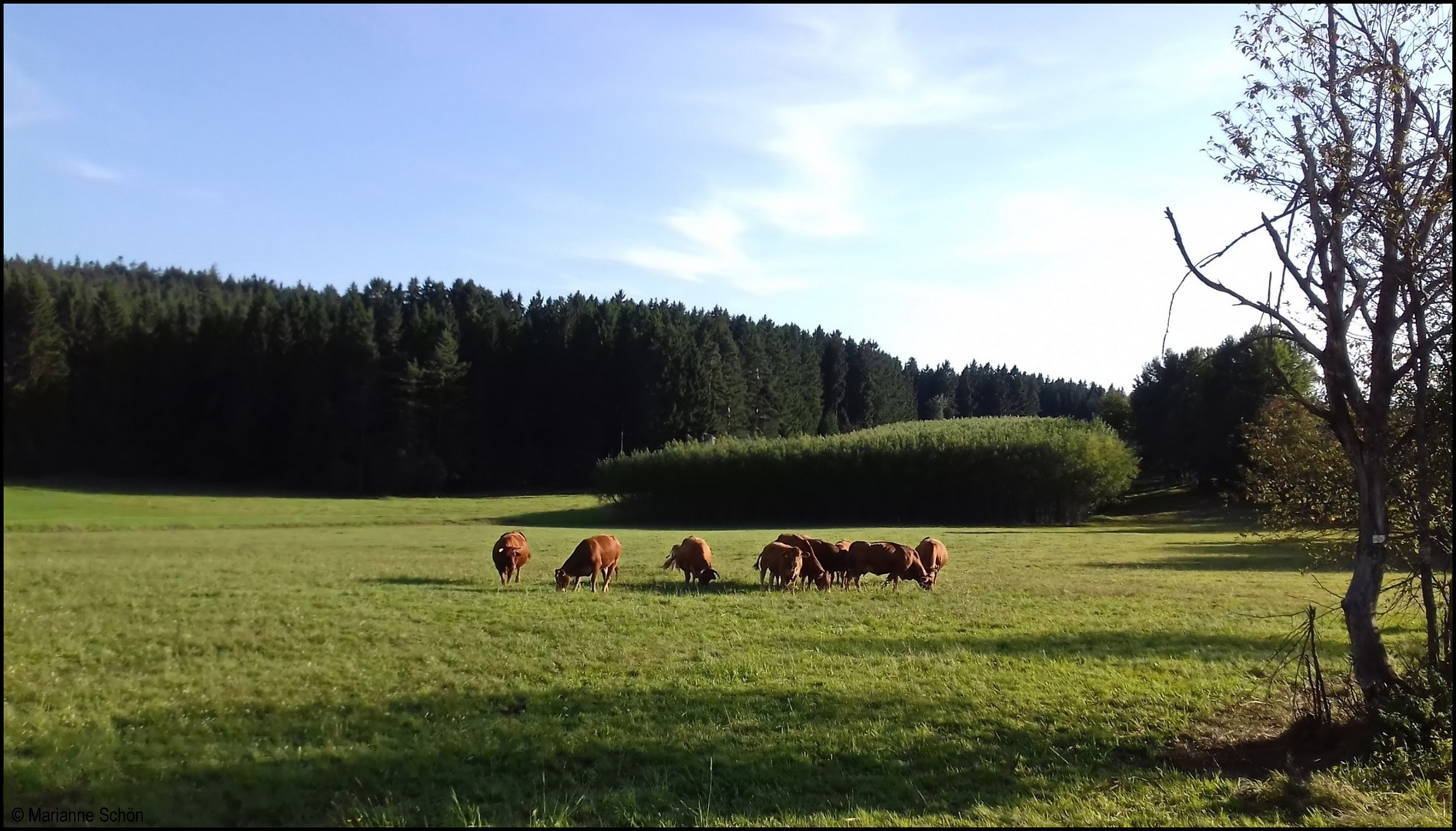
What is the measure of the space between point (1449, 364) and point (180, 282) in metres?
11.7

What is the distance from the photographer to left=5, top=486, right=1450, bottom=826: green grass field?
22.4ft

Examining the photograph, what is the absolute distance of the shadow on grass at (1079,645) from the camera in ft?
42.2

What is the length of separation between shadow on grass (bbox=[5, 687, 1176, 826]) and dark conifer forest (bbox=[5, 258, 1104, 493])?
221 centimetres

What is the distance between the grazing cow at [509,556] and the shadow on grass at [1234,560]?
1602 cm

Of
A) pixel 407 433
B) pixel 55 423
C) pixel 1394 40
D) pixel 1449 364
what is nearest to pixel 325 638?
pixel 55 423

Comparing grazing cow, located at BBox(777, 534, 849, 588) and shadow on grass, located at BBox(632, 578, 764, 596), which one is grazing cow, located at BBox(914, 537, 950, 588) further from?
shadow on grass, located at BBox(632, 578, 764, 596)

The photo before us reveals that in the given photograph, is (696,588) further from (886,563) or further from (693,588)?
(886,563)

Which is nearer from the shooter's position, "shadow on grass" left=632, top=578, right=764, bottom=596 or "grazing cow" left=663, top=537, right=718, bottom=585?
"shadow on grass" left=632, top=578, right=764, bottom=596

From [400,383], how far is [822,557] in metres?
40.5

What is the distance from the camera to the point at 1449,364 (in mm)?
8695

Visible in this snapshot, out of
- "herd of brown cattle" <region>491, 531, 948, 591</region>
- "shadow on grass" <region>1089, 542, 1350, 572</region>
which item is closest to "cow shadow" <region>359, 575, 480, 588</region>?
"herd of brown cattle" <region>491, 531, 948, 591</region>

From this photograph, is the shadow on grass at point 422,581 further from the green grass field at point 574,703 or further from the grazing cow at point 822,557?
the grazing cow at point 822,557

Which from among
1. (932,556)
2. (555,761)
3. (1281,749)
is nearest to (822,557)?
(932,556)

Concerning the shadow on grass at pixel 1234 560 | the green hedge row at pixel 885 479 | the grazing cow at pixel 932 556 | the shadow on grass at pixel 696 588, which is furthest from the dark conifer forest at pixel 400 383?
the shadow on grass at pixel 1234 560
